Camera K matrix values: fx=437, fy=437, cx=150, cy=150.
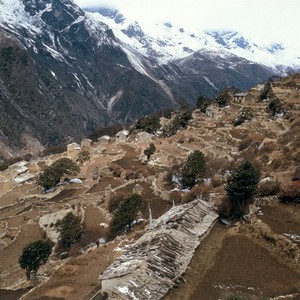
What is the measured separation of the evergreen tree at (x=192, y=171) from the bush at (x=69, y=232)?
1157cm

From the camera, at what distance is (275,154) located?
43812 millimetres

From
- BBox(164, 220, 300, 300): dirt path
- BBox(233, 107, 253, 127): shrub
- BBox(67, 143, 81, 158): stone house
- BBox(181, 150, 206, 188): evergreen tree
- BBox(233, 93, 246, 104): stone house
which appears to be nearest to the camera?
BBox(164, 220, 300, 300): dirt path

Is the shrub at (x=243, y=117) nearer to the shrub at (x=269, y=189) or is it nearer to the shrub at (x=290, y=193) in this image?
the shrub at (x=269, y=189)

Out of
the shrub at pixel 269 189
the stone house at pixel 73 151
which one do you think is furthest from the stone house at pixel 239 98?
the shrub at pixel 269 189

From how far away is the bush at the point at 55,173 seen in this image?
59.3 metres

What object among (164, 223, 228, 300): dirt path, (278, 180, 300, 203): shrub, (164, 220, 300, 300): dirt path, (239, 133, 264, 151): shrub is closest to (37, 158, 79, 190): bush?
(239, 133, 264, 151): shrub

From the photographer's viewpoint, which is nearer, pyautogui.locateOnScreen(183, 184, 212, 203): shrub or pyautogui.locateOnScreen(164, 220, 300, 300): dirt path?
pyautogui.locateOnScreen(164, 220, 300, 300): dirt path

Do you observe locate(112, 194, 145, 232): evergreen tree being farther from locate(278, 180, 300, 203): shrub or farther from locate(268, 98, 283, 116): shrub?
locate(268, 98, 283, 116): shrub

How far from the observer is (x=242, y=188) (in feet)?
106

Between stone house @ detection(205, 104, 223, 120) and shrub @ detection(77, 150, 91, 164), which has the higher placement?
Result: stone house @ detection(205, 104, 223, 120)

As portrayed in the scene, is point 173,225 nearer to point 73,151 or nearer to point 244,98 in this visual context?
point 73,151

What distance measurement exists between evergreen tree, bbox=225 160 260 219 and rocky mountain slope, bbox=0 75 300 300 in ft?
2.95

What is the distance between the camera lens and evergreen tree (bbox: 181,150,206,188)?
43719 millimetres

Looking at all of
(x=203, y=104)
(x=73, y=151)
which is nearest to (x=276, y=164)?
(x=73, y=151)
